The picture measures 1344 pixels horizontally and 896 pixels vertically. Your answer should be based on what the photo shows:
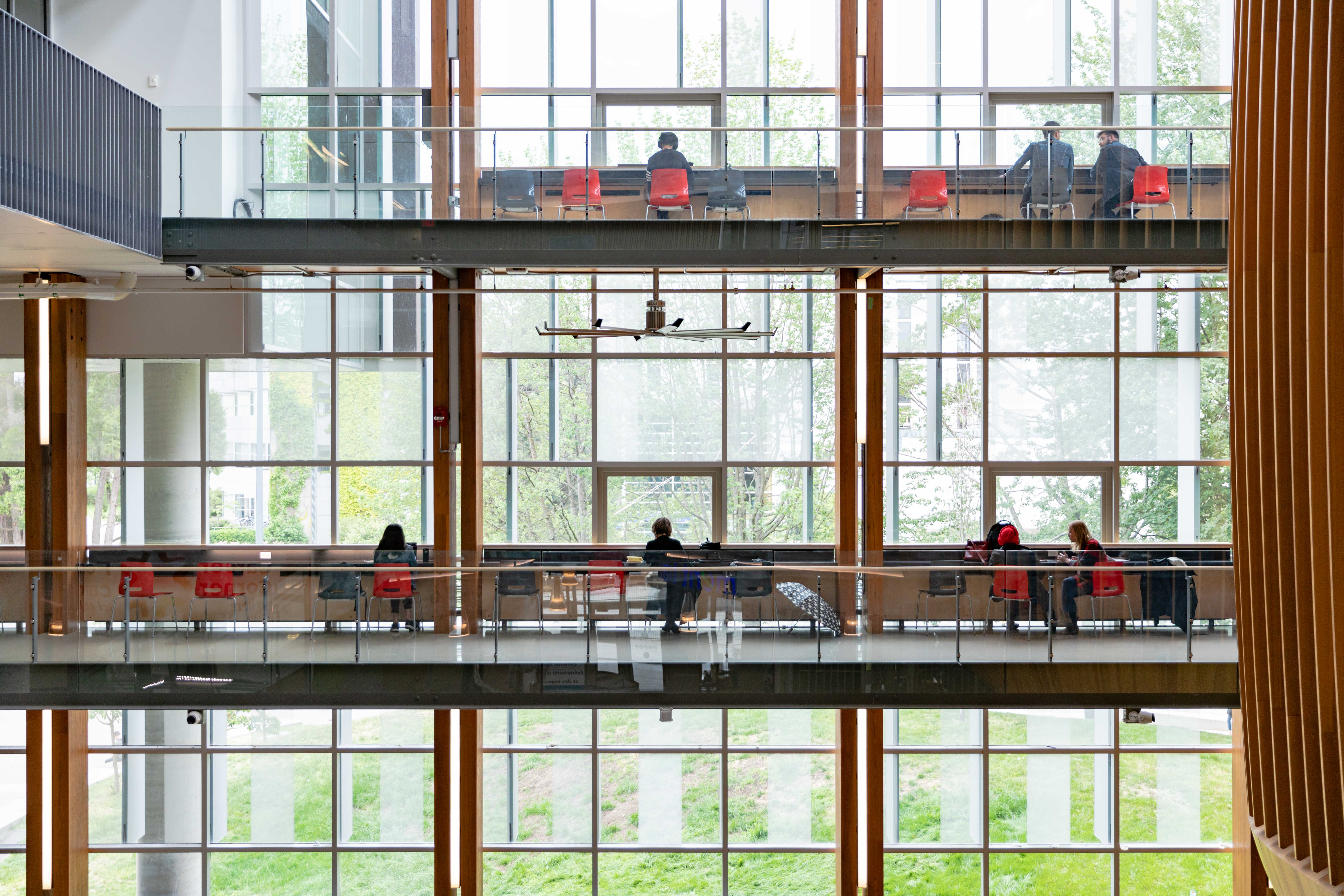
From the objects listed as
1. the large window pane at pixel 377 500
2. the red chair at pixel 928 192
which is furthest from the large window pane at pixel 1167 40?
the large window pane at pixel 377 500

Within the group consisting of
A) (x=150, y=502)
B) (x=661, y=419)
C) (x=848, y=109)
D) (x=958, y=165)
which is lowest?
(x=150, y=502)

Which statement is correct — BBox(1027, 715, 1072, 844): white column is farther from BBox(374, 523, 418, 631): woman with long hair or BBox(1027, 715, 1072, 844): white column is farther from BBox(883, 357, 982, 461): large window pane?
BBox(374, 523, 418, 631): woman with long hair

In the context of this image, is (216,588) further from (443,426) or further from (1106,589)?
(1106,589)

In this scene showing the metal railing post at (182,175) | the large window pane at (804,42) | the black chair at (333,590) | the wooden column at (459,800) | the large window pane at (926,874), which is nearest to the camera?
the black chair at (333,590)

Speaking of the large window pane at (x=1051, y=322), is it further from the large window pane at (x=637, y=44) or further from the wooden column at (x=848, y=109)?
the large window pane at (x=637, y=44)

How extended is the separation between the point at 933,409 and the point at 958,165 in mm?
3943

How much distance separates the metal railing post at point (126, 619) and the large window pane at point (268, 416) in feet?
13.7

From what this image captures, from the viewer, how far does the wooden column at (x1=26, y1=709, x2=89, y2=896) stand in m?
12.5

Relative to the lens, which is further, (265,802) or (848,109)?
(265,802)

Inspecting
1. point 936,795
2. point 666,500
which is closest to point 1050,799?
point 936,795

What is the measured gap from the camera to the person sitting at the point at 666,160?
10773 mm

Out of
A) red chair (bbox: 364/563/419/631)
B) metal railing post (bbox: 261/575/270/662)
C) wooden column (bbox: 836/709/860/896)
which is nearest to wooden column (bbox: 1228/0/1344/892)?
red chair (bbox: 364/563/419/631)

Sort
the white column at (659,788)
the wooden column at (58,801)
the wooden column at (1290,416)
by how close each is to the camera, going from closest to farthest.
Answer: the wooden column at (1290,416) → the wooden column at (58,801) → the white column at (659,788)

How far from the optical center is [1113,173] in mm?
10711
